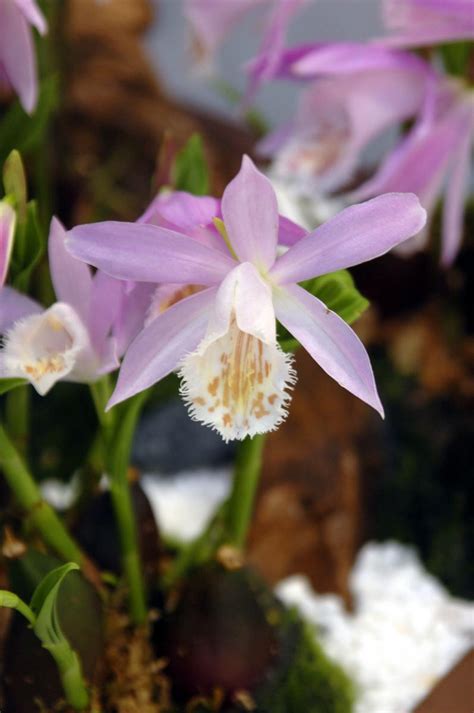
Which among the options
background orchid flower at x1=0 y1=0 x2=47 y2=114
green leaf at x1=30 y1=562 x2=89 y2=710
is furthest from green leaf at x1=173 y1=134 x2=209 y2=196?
green leaf at x1=30 y1=562 x2=89 y2=710

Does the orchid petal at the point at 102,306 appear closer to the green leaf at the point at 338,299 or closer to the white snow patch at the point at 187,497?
the green leaf at the point at 338,299

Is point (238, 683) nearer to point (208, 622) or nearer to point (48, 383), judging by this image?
point (208, 622)

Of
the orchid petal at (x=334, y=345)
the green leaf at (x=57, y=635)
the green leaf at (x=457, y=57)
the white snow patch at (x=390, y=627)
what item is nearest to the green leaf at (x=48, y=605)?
the green leaf at (x=57, y=635)

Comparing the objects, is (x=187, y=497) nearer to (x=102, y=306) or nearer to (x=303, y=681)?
(x=303, y=681)

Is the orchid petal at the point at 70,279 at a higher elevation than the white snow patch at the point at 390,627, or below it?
higher

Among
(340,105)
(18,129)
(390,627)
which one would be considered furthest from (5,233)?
(390,627)

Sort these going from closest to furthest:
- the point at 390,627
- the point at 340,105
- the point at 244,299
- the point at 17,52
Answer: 1. the point at 244,299
2. the point at 17,52
3. the point at 340,105
4. the point at 390,627

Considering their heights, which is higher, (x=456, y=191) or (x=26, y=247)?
(x=26, y=247)
